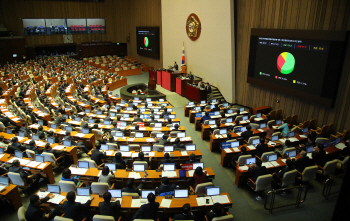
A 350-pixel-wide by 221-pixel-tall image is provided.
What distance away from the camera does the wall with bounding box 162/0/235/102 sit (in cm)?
1456

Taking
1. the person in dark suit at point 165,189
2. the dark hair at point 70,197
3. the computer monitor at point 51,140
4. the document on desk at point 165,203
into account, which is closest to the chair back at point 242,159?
the person in dark suit at point 165,189

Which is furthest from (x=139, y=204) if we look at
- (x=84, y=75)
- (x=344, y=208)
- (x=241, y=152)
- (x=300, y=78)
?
(x=84, y=75)

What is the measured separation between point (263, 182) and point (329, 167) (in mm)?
2222

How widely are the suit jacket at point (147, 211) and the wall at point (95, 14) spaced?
65.7 ft

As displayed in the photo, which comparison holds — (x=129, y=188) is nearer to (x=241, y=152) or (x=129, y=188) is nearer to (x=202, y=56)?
(x=241, y=152)

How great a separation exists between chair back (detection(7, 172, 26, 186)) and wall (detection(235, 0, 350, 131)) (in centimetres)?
1113

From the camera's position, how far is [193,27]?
57.7 ft

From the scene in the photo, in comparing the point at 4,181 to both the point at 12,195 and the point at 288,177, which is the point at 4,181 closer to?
the point at 12,195

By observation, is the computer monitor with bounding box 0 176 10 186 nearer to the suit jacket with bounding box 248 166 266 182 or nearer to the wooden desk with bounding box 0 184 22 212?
the wooden desk with bounding box 0 184 22 212

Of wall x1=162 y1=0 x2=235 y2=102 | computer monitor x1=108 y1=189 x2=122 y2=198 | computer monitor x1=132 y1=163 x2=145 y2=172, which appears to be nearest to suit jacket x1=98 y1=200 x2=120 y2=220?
computer monitor x1=108 y1=189 x2=122 y2=198

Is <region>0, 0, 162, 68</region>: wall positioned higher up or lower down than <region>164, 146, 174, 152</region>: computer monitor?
higher up

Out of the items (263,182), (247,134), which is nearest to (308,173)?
(263,182)

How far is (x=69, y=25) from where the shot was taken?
98.9 ft

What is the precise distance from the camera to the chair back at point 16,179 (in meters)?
6.52
